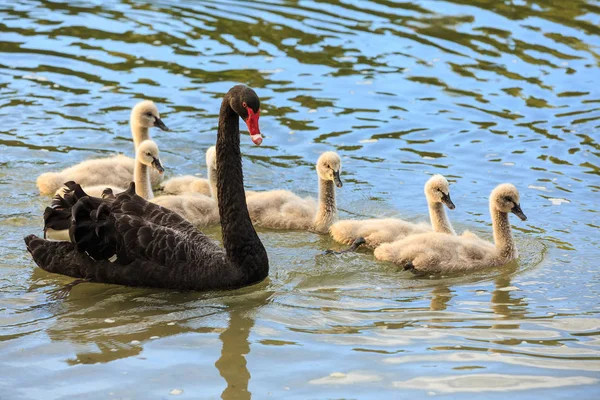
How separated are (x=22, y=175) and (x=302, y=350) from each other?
147 inches

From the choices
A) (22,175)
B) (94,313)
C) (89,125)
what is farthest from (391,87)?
(94,313)

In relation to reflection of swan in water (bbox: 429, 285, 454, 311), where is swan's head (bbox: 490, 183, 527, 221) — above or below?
above

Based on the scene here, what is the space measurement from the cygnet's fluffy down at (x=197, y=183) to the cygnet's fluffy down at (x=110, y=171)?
1.04ft

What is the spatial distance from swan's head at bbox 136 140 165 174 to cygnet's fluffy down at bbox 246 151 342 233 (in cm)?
73

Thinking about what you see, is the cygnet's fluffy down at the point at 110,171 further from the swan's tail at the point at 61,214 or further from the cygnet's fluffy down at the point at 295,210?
the swan's tail at the point at 61,214

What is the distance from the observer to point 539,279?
19.7 ft

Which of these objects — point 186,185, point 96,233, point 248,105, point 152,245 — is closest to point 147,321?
point 152,245

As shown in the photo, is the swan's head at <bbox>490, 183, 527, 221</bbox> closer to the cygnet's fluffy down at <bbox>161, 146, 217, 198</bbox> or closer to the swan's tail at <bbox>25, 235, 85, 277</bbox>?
the cygnet's fluffy down at <bbox>161, 146, 217, 198</bbox>

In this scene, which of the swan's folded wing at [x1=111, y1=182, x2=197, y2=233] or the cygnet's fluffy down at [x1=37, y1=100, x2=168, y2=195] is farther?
the cygnet's fluffy down at [x1=37, y1=100, x2=168, y2=195]

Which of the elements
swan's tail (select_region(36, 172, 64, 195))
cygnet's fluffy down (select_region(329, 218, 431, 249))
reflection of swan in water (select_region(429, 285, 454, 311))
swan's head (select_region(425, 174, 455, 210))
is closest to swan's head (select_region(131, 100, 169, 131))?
swan's tail (select_region(36, 172, 64, 195))

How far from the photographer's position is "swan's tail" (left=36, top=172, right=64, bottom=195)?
7.32m

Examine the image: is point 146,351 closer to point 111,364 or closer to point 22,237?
point 111,364

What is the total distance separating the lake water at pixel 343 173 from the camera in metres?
4.67

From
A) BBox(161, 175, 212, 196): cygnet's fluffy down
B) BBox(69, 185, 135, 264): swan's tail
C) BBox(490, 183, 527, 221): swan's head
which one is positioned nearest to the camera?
BBox(69, 185, 135, 264): swan's tail
